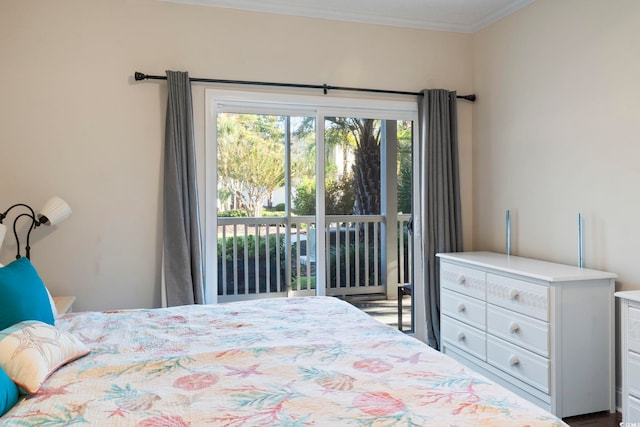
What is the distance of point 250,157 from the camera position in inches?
140

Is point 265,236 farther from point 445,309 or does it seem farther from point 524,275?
point 524,275

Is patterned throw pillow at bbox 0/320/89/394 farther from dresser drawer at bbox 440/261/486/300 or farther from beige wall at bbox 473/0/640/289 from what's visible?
beige wall at bbox 473/0/640/289

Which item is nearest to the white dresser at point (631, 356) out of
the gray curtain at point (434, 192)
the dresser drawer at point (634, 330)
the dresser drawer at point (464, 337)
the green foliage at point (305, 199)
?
the dresser drawer at point (634, 330)

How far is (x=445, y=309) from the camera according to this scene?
3.45 metres

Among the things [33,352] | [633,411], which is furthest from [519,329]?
[33,352]

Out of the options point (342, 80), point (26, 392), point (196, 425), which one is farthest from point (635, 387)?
point (342, 80)

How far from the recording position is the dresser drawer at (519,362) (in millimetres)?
2551

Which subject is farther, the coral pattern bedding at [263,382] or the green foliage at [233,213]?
the green foliage at [233,213]

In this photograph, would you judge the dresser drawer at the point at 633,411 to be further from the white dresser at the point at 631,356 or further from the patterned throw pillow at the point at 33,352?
the patterned throw pillow at the point at 33,352

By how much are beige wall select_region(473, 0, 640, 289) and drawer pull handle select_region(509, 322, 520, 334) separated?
0.61m

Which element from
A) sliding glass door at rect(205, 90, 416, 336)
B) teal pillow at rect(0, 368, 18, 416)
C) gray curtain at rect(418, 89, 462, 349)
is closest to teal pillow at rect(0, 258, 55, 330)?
teal pillow at rect(0, 368, 18, 416)

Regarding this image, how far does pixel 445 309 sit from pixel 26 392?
2760mm

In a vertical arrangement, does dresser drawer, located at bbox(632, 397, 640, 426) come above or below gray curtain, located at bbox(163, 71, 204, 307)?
below

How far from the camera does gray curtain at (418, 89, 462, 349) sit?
12.3ft
